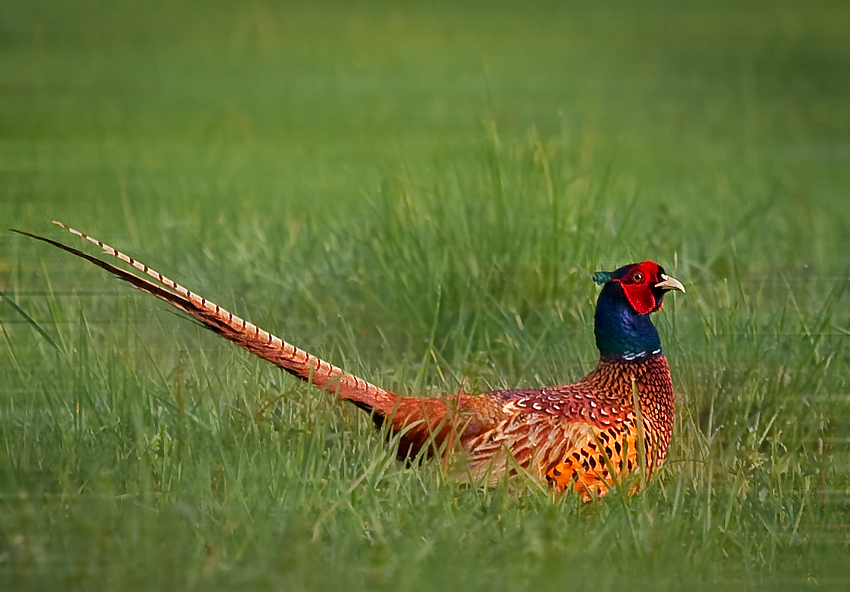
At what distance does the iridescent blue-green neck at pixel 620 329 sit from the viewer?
12.6ft

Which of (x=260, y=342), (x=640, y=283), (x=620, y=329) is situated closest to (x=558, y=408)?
(x=620, y=329)

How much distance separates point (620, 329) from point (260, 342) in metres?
1.22

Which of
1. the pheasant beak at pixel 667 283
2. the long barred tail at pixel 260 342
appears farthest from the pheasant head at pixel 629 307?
the long barred tail at pixel 260 342

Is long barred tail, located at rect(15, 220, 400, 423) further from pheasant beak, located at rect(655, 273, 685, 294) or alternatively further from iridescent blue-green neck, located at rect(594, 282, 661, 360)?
pheasant beak, located at rect(655, 273, 685, 294)

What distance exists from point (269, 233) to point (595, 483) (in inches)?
109

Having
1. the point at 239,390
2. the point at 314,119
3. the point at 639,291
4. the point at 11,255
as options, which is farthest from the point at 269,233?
the point at 314,119

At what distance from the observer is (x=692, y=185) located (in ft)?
23.6

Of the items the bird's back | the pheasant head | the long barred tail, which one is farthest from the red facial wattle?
the long barred tail

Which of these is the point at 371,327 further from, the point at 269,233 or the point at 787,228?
the point at 787,228

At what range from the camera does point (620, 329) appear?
3.86 m

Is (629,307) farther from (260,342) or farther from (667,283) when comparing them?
(260,342)

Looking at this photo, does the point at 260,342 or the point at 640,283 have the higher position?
the point at 640,283

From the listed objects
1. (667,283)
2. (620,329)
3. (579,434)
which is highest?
(667,283)

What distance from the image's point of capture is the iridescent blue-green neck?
3.85 m
